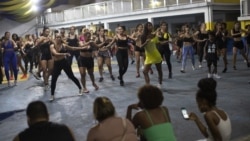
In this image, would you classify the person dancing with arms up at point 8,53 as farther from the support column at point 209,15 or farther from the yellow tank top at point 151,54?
the support column at point 209,15

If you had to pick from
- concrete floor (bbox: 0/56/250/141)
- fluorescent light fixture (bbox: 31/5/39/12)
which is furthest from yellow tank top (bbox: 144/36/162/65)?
fluorescent light fixture (bbox: 31/5/39/12)

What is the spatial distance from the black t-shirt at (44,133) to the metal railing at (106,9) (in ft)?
61.1

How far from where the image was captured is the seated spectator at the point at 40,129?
273 cm

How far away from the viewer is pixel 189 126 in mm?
5531

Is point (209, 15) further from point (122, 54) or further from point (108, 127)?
point (108, 127)

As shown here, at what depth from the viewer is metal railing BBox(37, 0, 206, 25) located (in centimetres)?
2282

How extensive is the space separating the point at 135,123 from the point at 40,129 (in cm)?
91

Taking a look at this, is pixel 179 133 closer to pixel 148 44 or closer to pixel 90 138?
pixel 90 138

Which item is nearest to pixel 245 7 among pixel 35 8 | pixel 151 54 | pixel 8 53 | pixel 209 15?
pixel 209 15

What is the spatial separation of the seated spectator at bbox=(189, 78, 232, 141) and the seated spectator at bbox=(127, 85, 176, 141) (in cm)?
32

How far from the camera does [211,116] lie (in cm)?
324

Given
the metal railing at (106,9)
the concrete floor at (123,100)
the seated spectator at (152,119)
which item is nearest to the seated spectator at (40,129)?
the seated spectator at (152,119)

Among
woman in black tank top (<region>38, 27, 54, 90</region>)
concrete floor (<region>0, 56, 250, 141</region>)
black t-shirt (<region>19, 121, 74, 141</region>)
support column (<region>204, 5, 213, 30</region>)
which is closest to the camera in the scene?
black t-shirt (<region>19, 121, 74, 141</region>)

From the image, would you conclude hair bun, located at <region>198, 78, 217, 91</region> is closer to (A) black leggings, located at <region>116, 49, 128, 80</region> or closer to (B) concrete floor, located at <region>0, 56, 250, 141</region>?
(B) concrete floor, located at <region>0, 56, 250, 141</region>
